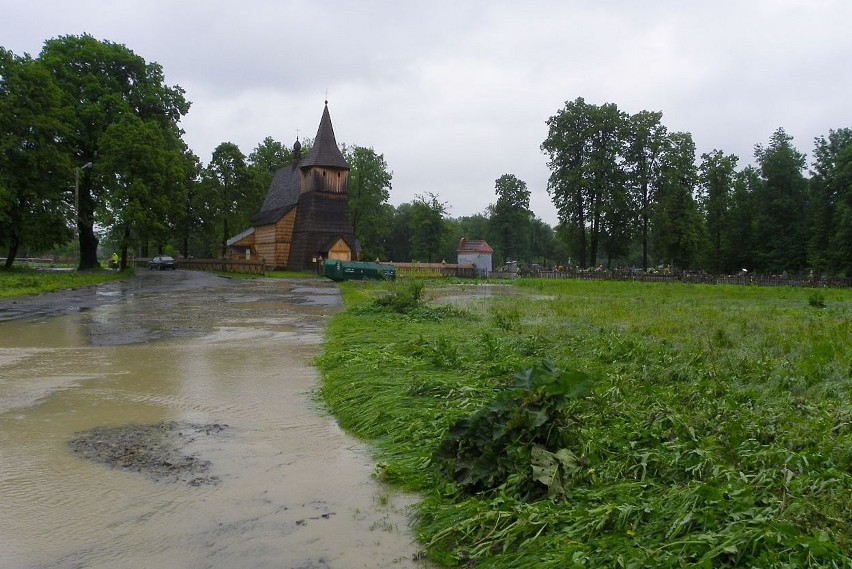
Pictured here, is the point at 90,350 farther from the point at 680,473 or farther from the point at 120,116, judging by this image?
the point at 120,116

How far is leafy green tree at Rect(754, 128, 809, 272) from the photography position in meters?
56.0

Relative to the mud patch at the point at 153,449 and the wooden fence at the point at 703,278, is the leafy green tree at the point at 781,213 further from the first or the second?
the mud patch at the point at 153,449

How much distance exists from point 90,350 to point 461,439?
8964 millimetres

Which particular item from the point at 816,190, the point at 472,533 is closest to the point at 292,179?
the point at 816,190

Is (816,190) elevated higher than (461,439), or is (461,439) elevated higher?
(816,190)

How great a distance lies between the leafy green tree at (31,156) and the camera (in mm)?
34062

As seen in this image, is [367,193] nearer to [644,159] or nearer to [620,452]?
[644,159]

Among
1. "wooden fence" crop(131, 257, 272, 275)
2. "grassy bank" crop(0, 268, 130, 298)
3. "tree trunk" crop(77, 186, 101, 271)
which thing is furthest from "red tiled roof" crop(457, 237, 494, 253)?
"grassy bank" crop(0, 268, 130, 298)

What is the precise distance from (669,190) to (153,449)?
183 feet

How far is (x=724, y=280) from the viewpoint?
4447 centimetres

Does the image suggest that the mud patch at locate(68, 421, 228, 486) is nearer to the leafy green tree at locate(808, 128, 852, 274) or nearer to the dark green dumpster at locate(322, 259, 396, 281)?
the dark green dumpster at locate(322, 259, 396, 281)

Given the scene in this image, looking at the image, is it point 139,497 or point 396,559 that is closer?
point 396,559

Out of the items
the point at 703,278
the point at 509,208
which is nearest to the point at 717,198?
the point at 703,278

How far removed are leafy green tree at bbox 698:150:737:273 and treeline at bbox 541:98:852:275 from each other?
0.42ft
